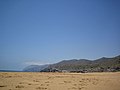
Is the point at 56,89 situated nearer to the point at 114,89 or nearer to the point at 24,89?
the point at 24,89

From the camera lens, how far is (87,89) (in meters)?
15.3

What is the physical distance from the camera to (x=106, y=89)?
15.6 m

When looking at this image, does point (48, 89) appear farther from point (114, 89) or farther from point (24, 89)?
point (114, 89)

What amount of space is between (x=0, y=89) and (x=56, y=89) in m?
4.79

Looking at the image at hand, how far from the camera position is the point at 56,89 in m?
14.6

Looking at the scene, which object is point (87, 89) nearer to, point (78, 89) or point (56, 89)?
point (78, 89)

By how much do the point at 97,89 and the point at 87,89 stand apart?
3.32 feet

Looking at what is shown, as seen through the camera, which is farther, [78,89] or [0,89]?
[78,89]

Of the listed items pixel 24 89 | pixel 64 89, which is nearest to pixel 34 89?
pixel 24 89

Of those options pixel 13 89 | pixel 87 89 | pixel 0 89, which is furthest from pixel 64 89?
pixel 0 89

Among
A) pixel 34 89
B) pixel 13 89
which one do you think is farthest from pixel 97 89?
pixel 13 89

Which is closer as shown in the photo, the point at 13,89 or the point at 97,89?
the point at 13,89

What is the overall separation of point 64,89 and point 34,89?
2.67 meters

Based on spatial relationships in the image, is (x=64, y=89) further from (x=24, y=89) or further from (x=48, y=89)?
(x=24, y=89)
